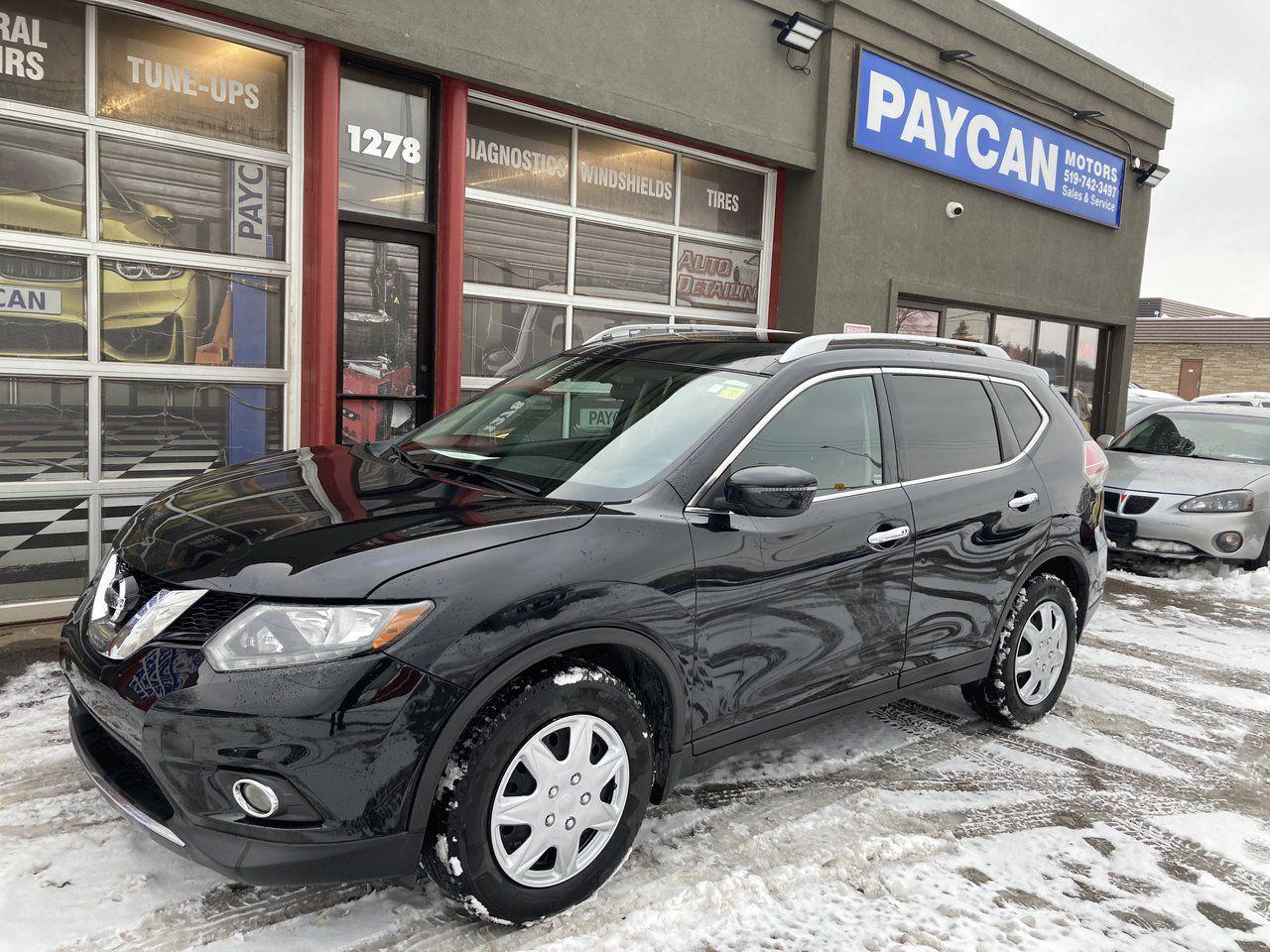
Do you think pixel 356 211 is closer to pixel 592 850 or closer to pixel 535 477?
pixel 535 477

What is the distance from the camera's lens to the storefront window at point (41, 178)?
5.30m

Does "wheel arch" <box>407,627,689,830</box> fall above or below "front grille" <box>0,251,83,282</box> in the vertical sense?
below

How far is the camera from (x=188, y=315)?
19.5ft

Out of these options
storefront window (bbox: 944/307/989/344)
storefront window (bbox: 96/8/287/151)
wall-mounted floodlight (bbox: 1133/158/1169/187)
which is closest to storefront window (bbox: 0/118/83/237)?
storefront window (bbox: 96/8/287/151)

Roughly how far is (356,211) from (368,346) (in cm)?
91

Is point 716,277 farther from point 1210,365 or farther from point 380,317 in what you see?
point 1210,365

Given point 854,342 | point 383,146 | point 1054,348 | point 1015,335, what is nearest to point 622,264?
point 383,146

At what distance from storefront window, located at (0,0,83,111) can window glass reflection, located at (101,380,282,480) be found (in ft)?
4.81

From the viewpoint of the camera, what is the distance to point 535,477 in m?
3.18

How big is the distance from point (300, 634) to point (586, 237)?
6.19m

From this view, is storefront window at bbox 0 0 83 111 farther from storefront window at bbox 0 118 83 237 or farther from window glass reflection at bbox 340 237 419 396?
window glass reflection at bbox 340 237 419 396

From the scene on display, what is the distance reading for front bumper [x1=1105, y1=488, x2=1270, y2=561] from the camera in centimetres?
816

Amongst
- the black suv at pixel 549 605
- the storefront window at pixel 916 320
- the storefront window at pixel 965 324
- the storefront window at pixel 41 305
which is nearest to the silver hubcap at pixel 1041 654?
the black suv at pixel 549 605

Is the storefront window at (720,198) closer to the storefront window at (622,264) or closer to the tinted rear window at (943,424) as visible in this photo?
the storefront window at (622,264)
